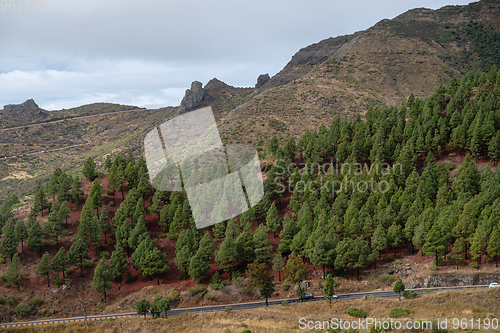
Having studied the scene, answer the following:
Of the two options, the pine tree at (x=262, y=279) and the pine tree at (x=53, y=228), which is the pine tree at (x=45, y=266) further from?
the pine tree at (x=262, y=279)

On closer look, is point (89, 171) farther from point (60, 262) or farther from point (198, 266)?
point (198, 266)

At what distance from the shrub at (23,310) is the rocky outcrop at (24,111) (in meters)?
156

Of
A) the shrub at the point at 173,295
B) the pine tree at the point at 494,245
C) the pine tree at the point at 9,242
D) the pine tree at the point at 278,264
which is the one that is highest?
the pine tree at the point at 9,242

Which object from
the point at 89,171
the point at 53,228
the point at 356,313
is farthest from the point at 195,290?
the point at 89,171

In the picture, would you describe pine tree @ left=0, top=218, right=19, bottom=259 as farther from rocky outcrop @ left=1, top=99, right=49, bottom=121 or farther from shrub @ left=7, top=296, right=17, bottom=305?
rocky outcrop @ left=1, top=99, right=49, bottom=121

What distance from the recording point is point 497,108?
7450 cm

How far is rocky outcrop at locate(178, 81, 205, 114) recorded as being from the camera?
575 feet

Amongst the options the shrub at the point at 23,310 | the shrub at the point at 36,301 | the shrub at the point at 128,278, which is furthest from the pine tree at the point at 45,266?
the shrub at the point at 128,278

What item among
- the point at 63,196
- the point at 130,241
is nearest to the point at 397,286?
the point at 130,241

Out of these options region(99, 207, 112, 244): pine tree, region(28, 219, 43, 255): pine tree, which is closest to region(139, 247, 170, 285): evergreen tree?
region(99, 207, 112, 244): pine tree

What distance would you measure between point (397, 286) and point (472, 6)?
199 meters

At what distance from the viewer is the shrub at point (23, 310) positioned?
5259 cm

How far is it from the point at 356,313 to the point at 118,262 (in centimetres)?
3618

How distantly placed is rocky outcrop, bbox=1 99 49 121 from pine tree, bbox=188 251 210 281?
Answer: 166m
